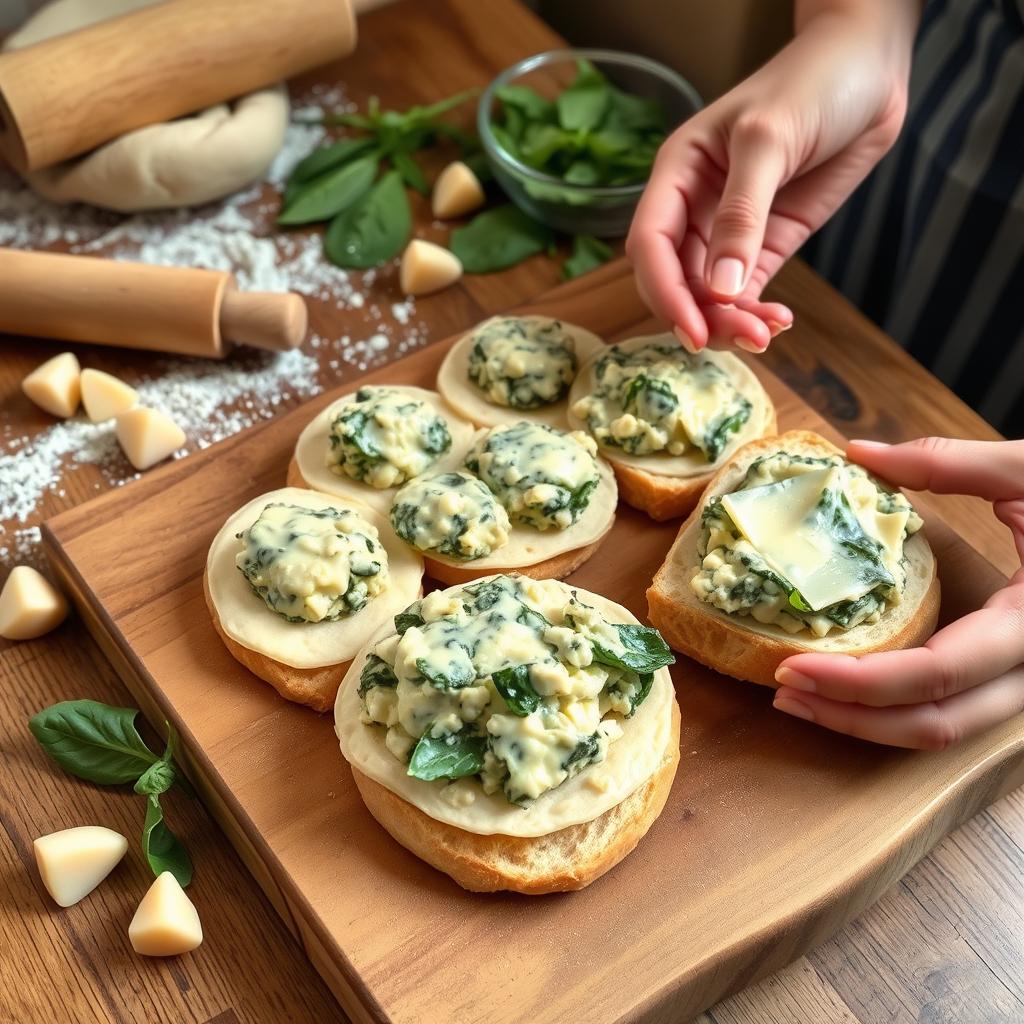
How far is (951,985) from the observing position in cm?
235

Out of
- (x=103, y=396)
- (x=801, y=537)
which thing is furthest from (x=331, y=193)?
(x=801, y=537)

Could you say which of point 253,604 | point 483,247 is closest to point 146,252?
point 483,247

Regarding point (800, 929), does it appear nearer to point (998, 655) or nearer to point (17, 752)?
point (998, 655)

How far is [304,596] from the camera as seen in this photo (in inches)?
93.8

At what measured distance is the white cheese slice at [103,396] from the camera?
3104mm

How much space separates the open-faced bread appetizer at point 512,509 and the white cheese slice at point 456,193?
46.6 inches

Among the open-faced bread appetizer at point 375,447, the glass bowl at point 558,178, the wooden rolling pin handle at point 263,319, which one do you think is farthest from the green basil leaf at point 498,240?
the open-faced bread appetizer at point 375,447

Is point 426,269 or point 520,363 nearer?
point 520,363

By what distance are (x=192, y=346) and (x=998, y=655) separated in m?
2.06

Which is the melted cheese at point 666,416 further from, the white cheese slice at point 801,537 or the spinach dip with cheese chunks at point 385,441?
the spinach dip with cheese chunks at point 385,441

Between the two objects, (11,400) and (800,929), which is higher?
(800,929)

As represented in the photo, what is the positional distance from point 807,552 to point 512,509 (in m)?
0.61

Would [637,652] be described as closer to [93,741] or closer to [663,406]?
[663,406]

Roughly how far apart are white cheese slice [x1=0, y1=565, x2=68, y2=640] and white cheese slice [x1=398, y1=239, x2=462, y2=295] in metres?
1.29
